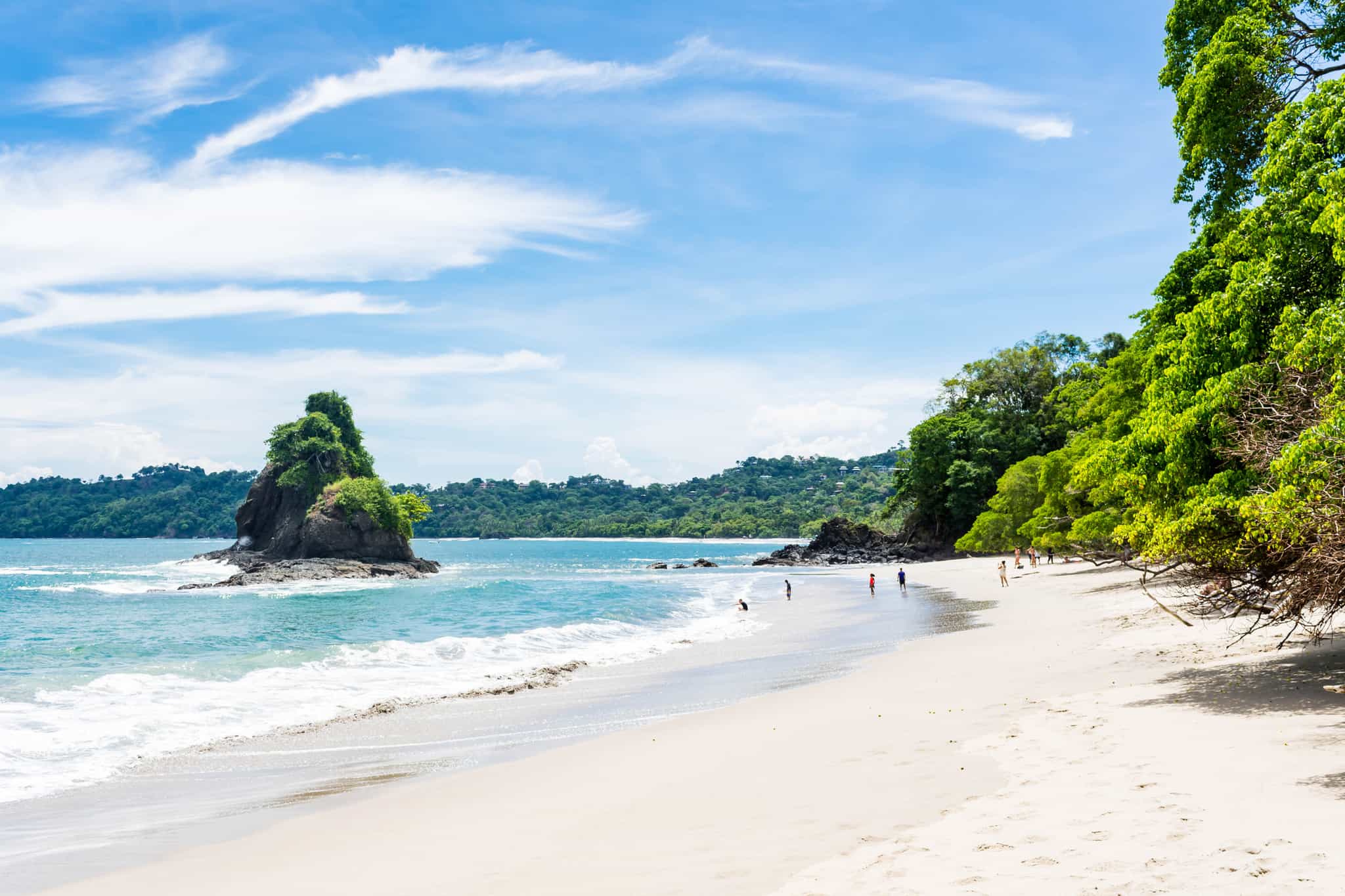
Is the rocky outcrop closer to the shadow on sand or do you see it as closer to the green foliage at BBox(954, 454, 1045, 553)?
the green foliage at BBox(954, 454, 1045, 553)

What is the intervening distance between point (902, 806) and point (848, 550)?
83271mm

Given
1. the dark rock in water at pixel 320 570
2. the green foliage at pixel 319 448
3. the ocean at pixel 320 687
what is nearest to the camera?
the ocean at pixel 320 687

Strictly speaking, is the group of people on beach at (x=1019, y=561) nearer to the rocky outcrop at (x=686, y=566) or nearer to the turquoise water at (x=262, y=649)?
the turquoise water at (x=262, y=649)

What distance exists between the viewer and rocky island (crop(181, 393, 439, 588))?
79688 millimetres

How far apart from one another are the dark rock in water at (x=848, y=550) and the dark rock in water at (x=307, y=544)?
118 feet

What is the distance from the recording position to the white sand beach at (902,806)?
5.86m

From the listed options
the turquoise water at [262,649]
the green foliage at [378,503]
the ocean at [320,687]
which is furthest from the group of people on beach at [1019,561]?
the green foliage at [378,503]

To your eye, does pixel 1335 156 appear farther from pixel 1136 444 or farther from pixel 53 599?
pixel 53 599

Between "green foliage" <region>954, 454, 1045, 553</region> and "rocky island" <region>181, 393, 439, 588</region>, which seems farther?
"rocky island" <region>181, 393, 439, 588</region>

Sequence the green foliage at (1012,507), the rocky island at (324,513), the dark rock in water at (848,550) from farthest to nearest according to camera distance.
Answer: the dark rock in water at (848,550), the rocky island at (324,513), the green foliage at (1012,507)

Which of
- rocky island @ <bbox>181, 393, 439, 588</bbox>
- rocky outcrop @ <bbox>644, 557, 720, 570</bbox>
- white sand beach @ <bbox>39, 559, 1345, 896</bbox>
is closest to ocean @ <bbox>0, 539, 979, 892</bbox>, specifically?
white sand beach @ <bbox>39, 559, 1345, 896</bbox>

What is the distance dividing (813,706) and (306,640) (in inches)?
799

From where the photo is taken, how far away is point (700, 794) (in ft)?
28.8

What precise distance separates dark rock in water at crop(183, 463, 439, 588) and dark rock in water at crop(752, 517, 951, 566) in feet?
118
